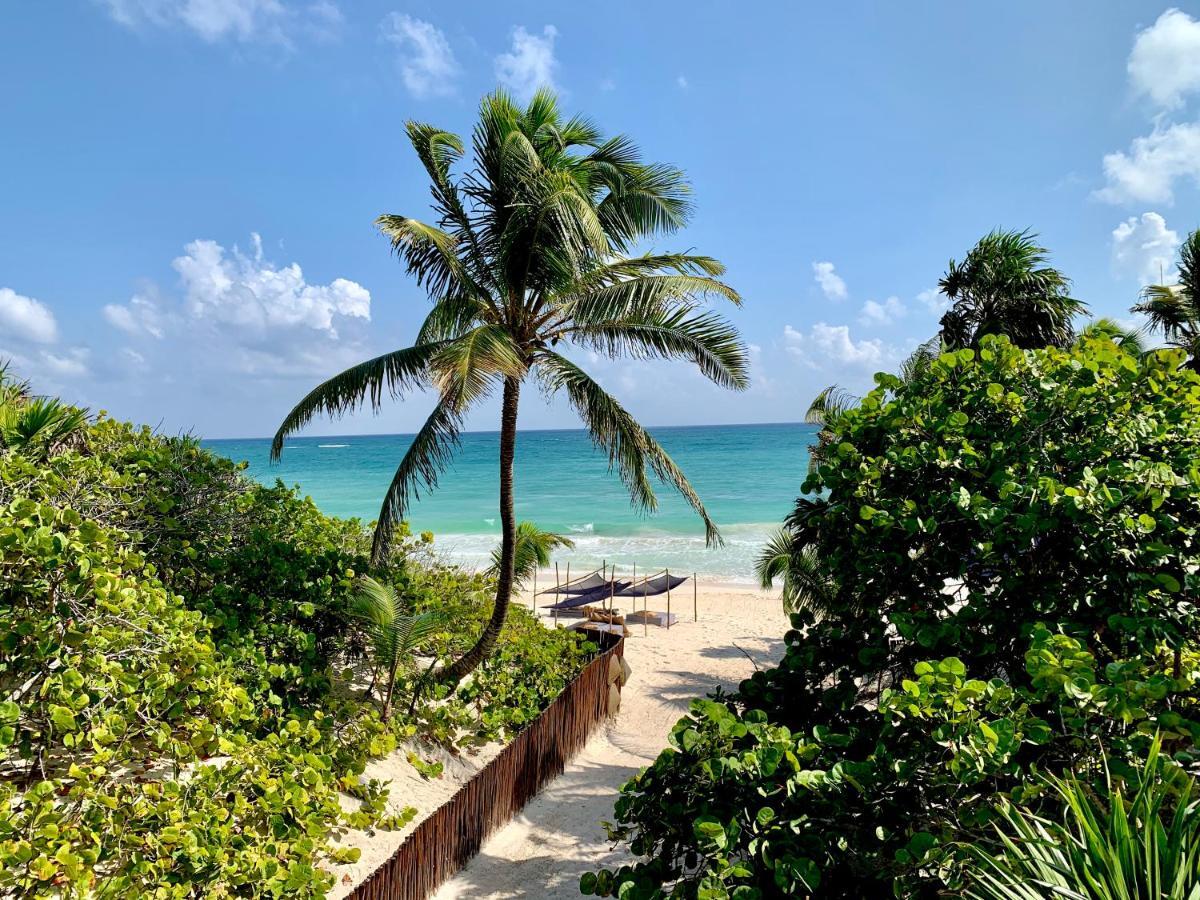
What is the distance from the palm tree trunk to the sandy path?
1.90 meters

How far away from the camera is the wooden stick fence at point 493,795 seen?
514 centimetres

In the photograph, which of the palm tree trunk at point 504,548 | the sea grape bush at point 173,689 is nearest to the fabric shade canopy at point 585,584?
the palm tree trunk at point 504,548

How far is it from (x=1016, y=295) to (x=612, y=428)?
6.51 m

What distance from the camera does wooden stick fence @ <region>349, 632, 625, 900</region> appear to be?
5.14 metres

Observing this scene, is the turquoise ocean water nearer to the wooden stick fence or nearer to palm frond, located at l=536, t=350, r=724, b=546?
palm frond, located at l=536, t=350, r=724, b=546

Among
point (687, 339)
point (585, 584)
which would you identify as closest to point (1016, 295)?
point (687, 339)

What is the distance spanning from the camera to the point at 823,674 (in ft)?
13.7

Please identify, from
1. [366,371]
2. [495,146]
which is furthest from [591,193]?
[366,371]

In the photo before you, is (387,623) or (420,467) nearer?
(387,623)

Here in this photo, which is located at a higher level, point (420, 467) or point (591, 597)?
point (420, 467)

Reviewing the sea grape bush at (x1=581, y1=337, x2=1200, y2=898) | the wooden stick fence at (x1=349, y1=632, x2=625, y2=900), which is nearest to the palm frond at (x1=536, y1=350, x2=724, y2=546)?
the wooden stick fence at (x1=349, y1=632, x2=625, y2=900)

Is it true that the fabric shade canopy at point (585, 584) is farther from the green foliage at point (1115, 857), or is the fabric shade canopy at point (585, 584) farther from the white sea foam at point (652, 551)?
the green foliage at point (1115, 857)

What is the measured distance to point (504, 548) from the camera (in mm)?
8992

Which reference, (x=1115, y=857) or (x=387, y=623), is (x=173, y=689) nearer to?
(x=387, y=623)
